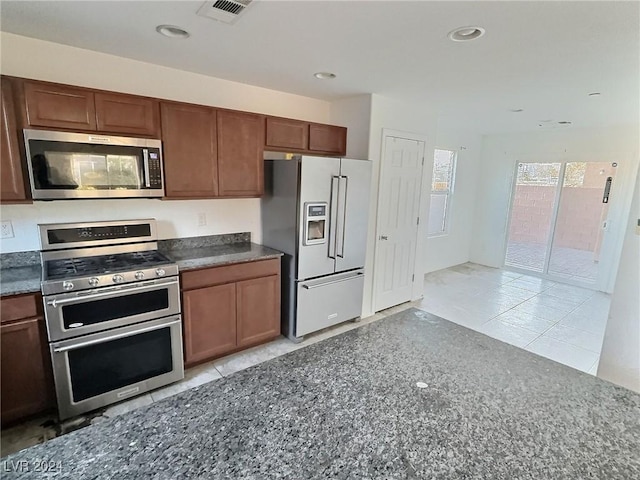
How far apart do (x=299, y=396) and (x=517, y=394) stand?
68 centimetres

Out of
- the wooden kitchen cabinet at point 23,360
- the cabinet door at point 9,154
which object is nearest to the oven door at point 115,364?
the wooden kitchen cabinet at point 23,360

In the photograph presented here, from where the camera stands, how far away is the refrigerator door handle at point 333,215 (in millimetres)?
3125

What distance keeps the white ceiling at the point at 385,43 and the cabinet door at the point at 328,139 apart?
1.27 ft

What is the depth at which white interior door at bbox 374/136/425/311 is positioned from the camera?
12.2 ft

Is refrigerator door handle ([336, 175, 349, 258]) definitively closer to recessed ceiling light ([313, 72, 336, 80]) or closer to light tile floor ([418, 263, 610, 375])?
recessed ceiling light ([313, 72, 336, 80])

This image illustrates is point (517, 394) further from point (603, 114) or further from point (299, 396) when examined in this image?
point (603, 114)

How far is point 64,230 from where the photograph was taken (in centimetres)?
242

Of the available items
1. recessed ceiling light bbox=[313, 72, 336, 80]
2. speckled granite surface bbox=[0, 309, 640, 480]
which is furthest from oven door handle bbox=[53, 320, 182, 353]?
recessed ceiling light bbox=[313, 72, 336, 80]

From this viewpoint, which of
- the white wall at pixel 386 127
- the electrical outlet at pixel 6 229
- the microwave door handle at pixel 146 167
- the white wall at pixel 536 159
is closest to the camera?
the electrical outlet at pixel 6 229

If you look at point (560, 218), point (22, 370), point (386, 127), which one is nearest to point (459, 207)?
point (560, 218)

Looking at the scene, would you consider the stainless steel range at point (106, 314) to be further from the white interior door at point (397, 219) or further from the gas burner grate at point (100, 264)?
the white interior door at point (397, 219)

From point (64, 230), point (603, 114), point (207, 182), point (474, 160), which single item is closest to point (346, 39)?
point (207, 182)

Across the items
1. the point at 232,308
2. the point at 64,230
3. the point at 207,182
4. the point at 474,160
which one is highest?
the point at 474,160

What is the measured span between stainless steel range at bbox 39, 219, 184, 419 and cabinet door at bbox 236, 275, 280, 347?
0.56 metres
